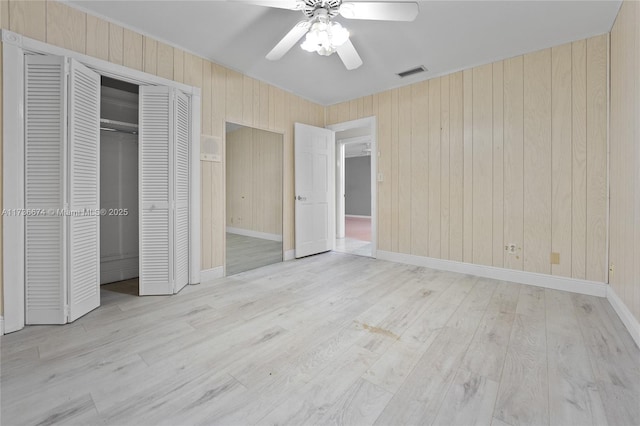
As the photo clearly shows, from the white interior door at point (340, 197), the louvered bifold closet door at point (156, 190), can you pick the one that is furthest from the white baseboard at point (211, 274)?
the white interior door at point (340, 197)

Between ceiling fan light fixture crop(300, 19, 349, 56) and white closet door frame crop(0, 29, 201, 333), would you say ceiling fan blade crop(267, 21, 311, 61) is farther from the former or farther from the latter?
white closet door frame crop(0, 29, 201, 333)

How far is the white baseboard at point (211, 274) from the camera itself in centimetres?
315

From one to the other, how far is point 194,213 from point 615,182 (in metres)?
3.97

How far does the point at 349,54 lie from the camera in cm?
249

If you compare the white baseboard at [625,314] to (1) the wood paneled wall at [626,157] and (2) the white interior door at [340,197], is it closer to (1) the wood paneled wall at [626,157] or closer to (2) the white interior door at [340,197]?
(1) the wood paneled wall at [626,157]

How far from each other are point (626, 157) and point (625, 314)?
3.86 feet

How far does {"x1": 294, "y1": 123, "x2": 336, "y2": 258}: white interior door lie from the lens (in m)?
4.26

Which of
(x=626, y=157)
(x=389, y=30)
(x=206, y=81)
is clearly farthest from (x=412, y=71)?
(x=206, y=81)

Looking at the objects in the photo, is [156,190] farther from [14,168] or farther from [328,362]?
[328,362]

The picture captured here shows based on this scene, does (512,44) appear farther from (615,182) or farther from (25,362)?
(25,362)

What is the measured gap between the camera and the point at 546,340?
1.87m

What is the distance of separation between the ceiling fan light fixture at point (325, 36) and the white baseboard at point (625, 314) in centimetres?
284

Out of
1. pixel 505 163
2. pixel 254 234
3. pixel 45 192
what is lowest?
pixel 254 234

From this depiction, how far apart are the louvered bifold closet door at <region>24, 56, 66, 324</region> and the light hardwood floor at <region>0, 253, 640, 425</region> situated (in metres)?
0.23
